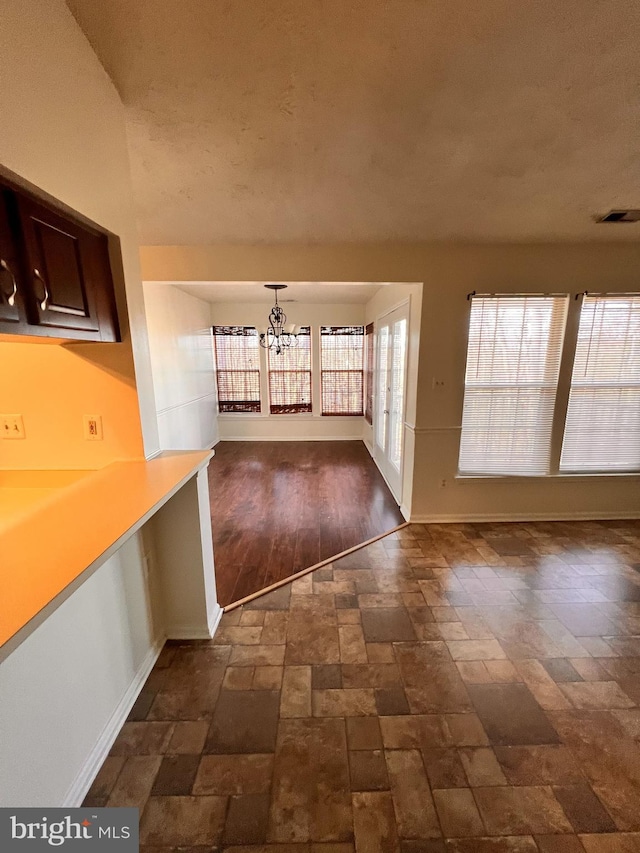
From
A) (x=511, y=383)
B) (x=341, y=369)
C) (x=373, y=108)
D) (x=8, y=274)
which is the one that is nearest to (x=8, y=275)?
(x=8, y=274)

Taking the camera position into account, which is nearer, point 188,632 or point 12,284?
point 12,284

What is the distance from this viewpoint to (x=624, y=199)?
2176 mm

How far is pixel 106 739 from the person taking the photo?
1378 millimetres

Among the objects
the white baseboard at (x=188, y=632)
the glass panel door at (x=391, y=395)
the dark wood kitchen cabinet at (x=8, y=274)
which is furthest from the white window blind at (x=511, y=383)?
the dark wood kitchen cabinet at (x=8, y=274)

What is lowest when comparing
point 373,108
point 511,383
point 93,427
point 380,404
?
point 380,404

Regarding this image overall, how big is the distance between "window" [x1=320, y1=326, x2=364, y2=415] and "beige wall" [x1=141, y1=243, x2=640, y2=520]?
11.7 ft

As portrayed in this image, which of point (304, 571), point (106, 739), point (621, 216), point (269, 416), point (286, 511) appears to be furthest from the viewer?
point (269, 416)

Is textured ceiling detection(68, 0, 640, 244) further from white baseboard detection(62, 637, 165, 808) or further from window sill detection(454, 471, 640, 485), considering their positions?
white baseboard detection(62, 637, 165, 808)

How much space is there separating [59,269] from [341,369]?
5.55m

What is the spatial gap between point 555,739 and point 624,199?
3117 millimetres

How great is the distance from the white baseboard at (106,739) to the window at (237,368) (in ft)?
16.8

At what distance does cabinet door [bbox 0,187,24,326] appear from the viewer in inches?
38.1

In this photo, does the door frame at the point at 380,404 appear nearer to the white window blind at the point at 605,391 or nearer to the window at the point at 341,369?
the window at the point at 341,369

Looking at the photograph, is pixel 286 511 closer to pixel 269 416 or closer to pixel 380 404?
pixel 380 404
